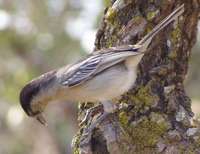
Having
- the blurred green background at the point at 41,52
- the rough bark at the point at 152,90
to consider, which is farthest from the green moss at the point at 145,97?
the blurred green background at the point at 41,52

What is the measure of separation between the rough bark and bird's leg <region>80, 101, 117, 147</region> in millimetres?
29

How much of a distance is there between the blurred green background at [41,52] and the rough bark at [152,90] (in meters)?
4.23

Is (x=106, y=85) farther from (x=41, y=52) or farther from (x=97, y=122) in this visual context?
(x=41, y=52)

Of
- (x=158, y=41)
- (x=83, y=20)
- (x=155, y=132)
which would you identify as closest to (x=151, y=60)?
(x=158, y=41)

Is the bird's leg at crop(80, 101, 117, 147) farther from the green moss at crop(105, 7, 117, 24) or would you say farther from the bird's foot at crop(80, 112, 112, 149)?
Result: the green moss at crop(105, 7, 117, 24)

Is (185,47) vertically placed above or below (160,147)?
above

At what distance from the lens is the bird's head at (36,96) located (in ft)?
13.8

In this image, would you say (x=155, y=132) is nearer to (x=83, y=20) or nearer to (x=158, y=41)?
(x=158, y=41)

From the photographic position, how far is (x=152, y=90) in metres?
4.15

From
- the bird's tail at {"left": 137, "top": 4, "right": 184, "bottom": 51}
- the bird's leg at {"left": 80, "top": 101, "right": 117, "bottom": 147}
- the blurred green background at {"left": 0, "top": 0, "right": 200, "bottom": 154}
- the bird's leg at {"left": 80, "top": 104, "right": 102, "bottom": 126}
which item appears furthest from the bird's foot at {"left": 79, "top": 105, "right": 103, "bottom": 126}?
the blurred green background at {"left": 0, "top": 0, "right": 200, "bottom": 154}

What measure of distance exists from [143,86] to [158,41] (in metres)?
0.29

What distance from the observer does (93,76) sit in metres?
4.21

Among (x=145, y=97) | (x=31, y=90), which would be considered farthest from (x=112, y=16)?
(x=31, y=90)

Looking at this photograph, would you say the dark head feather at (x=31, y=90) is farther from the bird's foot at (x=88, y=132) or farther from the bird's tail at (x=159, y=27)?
the bird's tail at (x=159, y=27)
